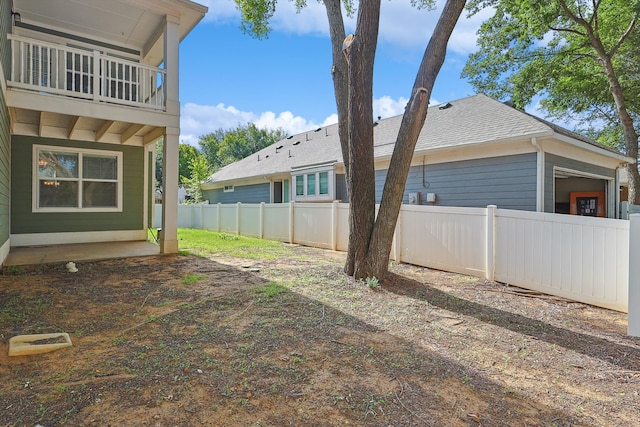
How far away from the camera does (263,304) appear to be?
14.4ft

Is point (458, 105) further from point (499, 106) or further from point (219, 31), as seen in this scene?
point (219, 31)

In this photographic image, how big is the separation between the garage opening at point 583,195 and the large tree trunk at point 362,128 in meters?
7.92

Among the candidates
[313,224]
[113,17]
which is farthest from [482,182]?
[113,17]

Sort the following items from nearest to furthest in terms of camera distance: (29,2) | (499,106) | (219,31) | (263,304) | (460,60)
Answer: (263,304) → (29,2) → (499,106) → (460,60) → (219,31)

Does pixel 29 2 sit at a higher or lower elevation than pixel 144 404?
higher

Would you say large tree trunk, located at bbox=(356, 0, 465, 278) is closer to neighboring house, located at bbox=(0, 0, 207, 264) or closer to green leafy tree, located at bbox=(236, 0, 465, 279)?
green leafy tree, located at bbox=(236, 0, 465, 279)

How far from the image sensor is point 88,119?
7.58 m

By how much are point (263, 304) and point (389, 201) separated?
102 inches

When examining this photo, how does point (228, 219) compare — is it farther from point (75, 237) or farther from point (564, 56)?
point (564, 56)

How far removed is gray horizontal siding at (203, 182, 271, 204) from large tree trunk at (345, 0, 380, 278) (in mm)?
11104

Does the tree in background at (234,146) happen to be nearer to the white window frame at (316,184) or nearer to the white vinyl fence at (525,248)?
the white window frame at (316,184)

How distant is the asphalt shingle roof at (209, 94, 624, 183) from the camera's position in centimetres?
839

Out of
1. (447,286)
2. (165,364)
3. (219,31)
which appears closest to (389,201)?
(447,286)

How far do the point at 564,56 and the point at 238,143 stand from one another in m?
31.5
